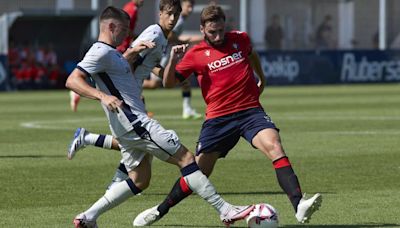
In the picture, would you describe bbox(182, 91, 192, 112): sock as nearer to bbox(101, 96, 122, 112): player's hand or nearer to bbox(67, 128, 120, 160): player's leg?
bbox(67, 128, 120, 160): player's leg

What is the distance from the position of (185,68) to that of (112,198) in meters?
1.67

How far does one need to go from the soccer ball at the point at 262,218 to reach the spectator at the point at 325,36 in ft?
131

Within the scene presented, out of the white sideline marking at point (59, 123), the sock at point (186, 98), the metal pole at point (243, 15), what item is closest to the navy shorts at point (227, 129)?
the white sideline marking at point (59, 123)

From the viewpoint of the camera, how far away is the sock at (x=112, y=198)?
9.84m

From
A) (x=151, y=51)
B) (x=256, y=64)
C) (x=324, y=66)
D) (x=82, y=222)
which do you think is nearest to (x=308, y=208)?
(x=82, y=222)

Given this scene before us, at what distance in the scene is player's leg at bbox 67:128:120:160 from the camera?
40.8ft

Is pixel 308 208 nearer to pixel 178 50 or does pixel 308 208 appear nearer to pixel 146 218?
pixel 146 218

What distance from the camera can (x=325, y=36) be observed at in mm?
49594

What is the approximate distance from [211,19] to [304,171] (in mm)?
4613

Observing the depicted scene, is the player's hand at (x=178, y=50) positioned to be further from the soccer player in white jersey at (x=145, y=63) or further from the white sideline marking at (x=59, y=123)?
the white sideline marking at (x=59, y=123)

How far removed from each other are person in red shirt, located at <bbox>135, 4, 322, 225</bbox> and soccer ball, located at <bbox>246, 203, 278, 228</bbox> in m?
0.83

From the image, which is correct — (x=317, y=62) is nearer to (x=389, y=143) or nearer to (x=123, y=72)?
(x=389, y=143)

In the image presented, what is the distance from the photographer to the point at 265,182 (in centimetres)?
1361

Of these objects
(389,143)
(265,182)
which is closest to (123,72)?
(265,182)
